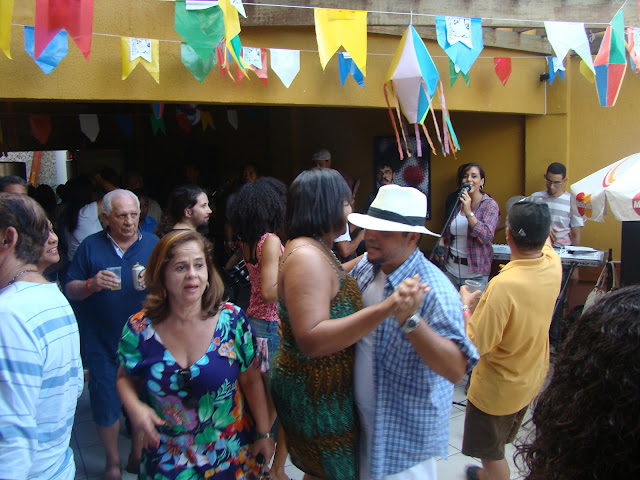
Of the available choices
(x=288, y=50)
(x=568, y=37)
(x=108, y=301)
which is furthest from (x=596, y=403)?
(x=568, y=37)

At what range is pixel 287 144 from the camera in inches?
337

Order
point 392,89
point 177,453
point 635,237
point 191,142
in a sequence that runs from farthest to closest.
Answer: point 191,142, point 392,89, point 635,237, point 177,453

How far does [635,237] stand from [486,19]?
2298 millimetres

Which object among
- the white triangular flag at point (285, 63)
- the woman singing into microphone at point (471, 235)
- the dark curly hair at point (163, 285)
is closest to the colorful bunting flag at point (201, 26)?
the white triangular flag at point (285, 63)

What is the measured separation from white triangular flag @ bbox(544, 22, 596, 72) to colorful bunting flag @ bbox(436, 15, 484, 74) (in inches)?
24.3

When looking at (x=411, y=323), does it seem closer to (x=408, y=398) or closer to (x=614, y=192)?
(x=408, y=398)

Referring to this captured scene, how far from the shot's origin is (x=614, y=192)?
4.26 meters

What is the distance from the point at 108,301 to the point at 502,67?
4.62 m

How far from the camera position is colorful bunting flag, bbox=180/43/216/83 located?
4.02 meters

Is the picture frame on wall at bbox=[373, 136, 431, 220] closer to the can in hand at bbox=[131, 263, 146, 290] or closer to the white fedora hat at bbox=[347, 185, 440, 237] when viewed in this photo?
the can in hand at bbox=[131, 263, 146, 290]

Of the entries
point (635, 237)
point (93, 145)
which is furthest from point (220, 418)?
point (93, 145)

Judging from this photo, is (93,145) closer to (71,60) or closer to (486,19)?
(71,60)

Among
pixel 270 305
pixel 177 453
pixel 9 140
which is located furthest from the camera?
pixel 9 140

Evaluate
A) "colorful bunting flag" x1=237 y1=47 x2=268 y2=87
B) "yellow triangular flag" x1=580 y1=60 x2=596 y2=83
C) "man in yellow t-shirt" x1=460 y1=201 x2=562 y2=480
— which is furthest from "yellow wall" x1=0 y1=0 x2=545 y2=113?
"man in yellow t-shirt" x1=460 y1=201 x2=562 y2=480
